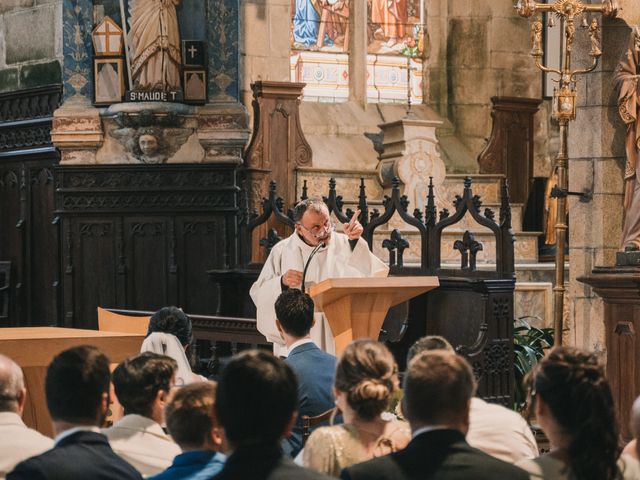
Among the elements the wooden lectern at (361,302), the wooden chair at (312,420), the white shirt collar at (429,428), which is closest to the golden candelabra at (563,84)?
the wooden lectern at (361,302)

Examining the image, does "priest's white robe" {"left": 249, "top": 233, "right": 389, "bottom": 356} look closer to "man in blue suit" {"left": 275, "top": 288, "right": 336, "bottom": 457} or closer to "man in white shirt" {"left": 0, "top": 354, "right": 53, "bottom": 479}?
"man in blue suit" {"left": 275, "top": 288, "right": 336, "bottom": 457}

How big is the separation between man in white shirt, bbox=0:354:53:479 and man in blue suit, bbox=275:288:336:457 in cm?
114

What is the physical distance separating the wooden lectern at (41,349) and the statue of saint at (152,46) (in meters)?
6.46

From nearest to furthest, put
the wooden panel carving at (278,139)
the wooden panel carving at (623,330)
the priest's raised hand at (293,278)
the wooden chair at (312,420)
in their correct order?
1. the wooden chair at (312,420)
2. the priest's raised hand at (293,278)
3. the wooden panel carving at (623,330)
4. the wooden panel carving at (278,139)

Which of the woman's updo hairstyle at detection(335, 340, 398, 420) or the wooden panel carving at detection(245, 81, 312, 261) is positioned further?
the wooden panel carving at detection(245, 81, 312, 261)

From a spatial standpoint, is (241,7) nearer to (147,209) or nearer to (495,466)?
(147,209)

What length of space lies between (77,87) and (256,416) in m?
11.1

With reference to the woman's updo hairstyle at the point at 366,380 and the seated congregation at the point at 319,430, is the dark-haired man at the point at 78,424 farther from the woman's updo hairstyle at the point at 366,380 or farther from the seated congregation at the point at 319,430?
the woman's updo hairstyle at the point at 366,380

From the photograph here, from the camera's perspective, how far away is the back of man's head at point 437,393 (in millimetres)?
3258

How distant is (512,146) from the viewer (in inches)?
612

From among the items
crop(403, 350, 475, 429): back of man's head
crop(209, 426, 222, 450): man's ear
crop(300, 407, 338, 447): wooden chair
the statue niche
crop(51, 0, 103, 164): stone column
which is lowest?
crop(300, 407, 338, 447): wooden chair

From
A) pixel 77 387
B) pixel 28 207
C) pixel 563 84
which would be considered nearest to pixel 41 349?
pixel 77 387

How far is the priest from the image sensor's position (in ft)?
23.9

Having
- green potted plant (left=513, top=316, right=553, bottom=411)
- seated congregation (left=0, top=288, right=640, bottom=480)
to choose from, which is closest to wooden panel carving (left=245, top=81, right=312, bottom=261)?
green potted plant (left=513, top=316, right=553, bottom=411)
